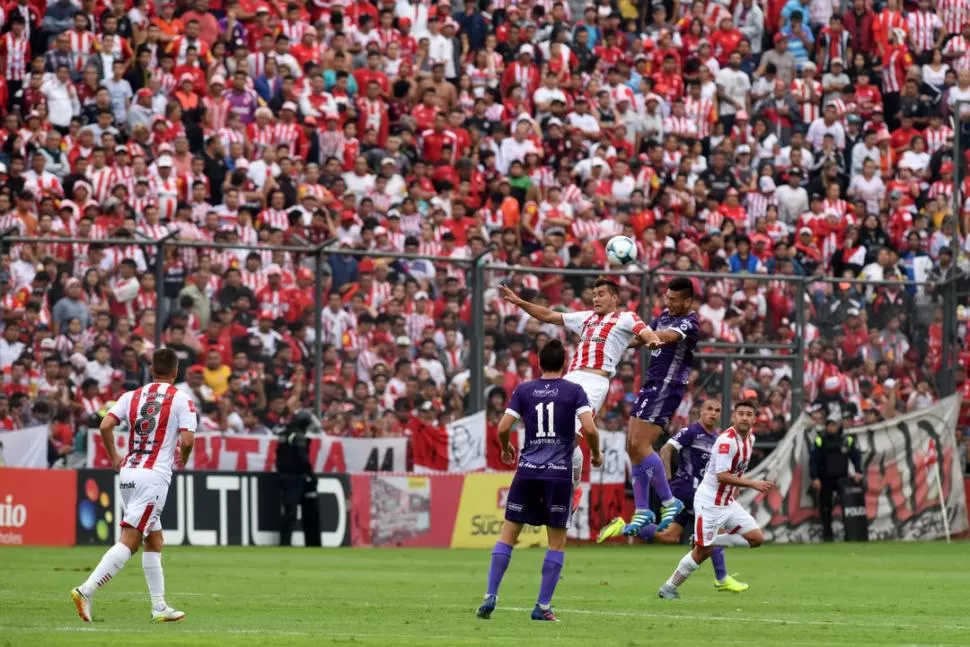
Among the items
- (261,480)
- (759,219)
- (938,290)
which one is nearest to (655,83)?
(759,219)

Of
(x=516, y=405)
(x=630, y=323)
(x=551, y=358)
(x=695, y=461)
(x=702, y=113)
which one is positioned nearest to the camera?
(x=551, y=358)

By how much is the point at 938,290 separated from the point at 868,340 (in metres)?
1.99

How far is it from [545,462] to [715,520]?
151 inches

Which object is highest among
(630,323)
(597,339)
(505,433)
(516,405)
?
(630,323)

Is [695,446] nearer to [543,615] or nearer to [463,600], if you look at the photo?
[463,600]

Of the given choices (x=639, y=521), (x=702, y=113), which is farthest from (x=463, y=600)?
(x=702, y=113)

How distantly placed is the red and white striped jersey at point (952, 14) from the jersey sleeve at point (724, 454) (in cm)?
2375

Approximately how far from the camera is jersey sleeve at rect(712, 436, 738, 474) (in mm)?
17875

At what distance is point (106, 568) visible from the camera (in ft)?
45.7

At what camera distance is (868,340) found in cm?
3012

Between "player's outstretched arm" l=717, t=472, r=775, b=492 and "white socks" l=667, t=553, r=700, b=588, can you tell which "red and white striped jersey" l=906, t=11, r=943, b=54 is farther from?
"white socks" l=667, t=553, r=700, b=588

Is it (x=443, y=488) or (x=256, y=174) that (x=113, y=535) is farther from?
(x=256, y=174)

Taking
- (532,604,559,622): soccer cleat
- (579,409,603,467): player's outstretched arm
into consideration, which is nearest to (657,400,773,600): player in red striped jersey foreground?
(532,604,559,622): soccer cleat

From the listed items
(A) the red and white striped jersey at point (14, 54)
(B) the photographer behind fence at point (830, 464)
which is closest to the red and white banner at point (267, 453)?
(A) the red and white striped jersey at point (14, 54)
